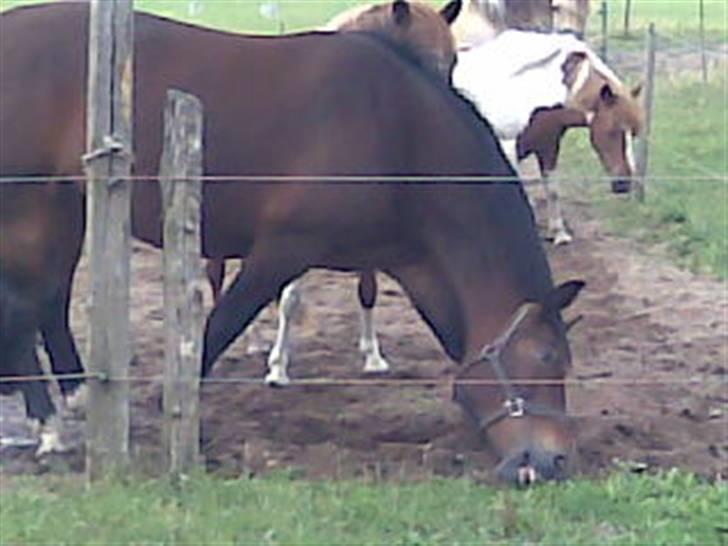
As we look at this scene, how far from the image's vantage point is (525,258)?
25.2 ft

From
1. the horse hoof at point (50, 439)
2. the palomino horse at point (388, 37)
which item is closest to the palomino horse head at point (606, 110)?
the palomino horse at point (388, 37)

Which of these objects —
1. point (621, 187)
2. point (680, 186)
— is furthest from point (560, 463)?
point (680, 186)

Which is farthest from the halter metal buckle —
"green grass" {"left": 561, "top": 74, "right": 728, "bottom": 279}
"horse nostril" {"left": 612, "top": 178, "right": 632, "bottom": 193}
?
"horse nostril" {"left": 612, "top": 178, "right": 632, "bottom": 193}

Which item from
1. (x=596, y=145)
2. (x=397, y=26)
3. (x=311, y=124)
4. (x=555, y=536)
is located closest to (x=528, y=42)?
(x=596, y=145)

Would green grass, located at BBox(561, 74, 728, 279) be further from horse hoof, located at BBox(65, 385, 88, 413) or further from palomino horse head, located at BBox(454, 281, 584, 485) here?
horse hoof, located at BBox(65, 385, 88, 413)

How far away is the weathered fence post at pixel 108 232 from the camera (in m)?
6.88

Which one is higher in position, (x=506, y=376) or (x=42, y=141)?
(x=42, y=141)

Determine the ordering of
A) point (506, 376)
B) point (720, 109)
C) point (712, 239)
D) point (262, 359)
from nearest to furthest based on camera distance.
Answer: point (506, 376) → point (262, 359) → point (712, 239) → point (720, 109)

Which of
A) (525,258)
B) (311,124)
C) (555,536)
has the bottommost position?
(555,536)

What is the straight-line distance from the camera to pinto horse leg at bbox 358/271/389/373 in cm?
941

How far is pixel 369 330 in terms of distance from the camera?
9.48 meters

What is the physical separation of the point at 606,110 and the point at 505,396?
655cm

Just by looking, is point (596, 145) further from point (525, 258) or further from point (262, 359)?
point (525, 258)

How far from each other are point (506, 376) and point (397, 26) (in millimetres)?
2719
